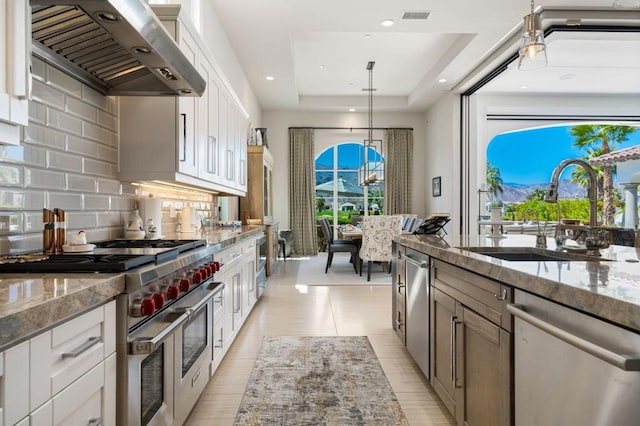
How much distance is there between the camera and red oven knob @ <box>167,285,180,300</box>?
1497 millimetres

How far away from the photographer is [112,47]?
1.68 meters

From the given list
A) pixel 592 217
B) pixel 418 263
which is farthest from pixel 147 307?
pixel 592 217

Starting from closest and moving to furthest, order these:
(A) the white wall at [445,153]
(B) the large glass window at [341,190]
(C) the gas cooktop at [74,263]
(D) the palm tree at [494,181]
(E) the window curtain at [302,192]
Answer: (C) the gas cooktop at [74,263] < (A) the white wall at [445,153] < (E) the window curtain at [302,192] < (B) the large glass window at [341,190] < (D) the palm tree at [494,181]

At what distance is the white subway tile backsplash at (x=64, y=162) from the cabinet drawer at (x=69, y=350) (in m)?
0.89

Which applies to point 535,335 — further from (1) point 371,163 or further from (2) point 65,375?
(1) point 371,163

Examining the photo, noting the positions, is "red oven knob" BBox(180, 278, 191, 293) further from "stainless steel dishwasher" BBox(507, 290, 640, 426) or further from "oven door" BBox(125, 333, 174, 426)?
"stainless steel dishwasher" BBox(507, 290, 640, 426)

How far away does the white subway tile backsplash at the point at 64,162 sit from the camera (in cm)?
162

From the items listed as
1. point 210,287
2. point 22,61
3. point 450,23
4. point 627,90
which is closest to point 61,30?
point 22,61

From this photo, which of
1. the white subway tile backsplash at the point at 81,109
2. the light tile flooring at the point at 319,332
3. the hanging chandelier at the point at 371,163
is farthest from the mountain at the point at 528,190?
the white subway tile backsplash at the point at 81,109

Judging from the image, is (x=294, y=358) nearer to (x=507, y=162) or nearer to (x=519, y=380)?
(x=519, y=380)

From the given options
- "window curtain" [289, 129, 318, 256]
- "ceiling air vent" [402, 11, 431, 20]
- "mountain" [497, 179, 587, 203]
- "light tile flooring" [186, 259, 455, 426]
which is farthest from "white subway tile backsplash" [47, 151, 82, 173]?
"mountain" [497, 179, 587, 203]

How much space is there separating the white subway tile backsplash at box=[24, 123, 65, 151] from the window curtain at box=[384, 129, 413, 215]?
299 inches

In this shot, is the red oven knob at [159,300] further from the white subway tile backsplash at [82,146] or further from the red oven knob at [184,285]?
the white subway tile backsplash at [82,146]

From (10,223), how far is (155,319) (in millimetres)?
651
